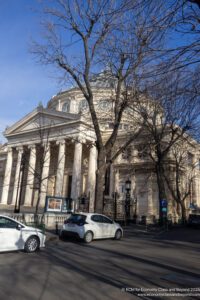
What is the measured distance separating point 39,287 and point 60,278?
31.1 inches

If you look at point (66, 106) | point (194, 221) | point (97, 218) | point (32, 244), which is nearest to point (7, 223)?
point (32, 244)

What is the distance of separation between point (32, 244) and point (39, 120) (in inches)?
1098

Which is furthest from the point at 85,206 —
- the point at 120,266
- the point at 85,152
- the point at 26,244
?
the point at 120,266

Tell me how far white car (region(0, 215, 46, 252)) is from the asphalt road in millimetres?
320

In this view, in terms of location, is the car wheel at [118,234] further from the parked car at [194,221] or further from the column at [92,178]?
the column at [92,178]

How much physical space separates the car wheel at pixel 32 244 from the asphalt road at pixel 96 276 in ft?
0.95

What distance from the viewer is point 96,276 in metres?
5.80

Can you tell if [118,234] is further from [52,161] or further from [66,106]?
[66,106]

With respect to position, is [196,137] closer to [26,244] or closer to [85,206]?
[85,206]

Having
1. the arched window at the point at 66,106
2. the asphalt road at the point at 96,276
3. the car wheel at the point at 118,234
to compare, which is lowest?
the asphalt road at the point at 96,276

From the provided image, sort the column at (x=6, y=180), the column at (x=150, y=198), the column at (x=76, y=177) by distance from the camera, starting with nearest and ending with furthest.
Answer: the column at (x=76, y=177) < the column at (x=150, y=198) < the column at (x=6, y=180)

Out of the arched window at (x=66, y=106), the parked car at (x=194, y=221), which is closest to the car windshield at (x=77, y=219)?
the parked car at (x=194, y=221)

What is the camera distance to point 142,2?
192 inches

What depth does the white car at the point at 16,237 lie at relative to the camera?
25.8ft
